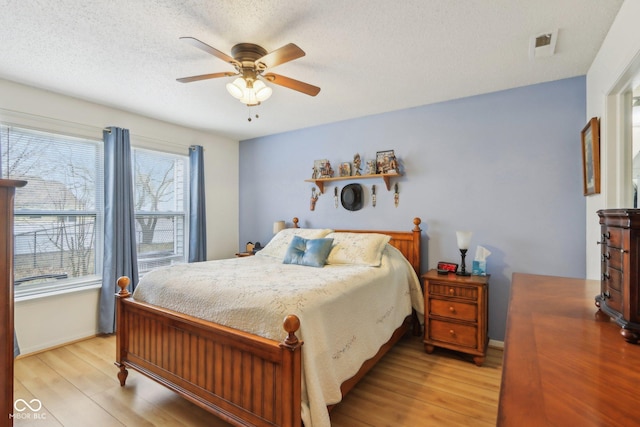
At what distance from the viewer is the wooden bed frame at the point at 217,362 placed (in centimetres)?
148

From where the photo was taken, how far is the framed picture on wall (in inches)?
83.0

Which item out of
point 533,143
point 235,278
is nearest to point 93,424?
point 235,278

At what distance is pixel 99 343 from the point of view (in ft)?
10.1

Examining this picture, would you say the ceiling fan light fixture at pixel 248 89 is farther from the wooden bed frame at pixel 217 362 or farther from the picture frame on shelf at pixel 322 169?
the picture frame on shelf at pixel 322 169

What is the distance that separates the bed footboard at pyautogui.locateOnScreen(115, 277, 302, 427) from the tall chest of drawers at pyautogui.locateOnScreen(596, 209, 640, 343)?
1166mm

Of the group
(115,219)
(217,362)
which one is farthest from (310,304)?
(115,219)

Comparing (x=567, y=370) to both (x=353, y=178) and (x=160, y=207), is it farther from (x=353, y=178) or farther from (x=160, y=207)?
(x=160, y=207)

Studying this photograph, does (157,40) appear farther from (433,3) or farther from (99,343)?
(99,343)

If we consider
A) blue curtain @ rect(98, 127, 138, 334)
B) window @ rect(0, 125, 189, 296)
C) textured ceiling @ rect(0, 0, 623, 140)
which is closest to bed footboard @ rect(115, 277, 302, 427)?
blue curtain @ rect(98, 127, 138, 334)

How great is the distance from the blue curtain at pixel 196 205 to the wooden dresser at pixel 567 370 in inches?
152

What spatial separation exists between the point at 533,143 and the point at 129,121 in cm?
424

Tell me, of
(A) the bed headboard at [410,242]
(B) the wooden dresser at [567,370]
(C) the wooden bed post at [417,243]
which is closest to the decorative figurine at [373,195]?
(A) the bed headboard at [410,242]

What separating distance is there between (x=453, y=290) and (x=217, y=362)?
2.02 metres

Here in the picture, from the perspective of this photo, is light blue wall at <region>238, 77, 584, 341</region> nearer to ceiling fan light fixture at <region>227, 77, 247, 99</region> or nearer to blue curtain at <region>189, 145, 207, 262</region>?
blue curtain at <region>189, 145, 207, 262</region>
